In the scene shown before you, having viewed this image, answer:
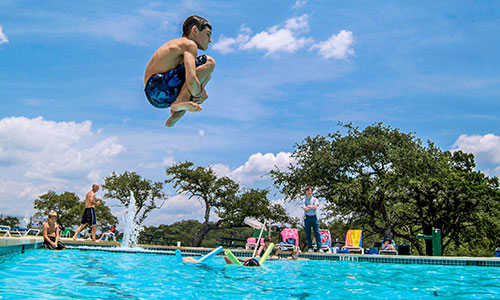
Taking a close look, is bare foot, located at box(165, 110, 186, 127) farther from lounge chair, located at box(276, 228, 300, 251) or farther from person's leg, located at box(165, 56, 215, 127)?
lounge chair, located at box(276, 228, 300, 251)

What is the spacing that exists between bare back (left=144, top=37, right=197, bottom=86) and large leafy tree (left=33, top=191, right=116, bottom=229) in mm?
41904

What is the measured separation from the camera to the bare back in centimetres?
374

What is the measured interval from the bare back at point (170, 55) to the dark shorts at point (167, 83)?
46 millimetres

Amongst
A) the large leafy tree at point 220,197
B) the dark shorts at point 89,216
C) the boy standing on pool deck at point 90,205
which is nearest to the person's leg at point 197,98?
the boy standing on pool deck at point 90,205

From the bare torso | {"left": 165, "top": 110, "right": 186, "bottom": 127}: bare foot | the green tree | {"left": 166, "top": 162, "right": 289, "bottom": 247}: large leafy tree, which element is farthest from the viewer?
{"left": 166, "top": 162, "right": 289, "bottom": 247}: large leafy tree

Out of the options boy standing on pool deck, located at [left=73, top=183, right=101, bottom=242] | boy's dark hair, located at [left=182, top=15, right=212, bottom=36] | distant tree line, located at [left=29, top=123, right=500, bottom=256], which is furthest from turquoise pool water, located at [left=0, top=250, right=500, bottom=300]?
distant tree line, located at [left=29, top=123, right=500, bottom=256]

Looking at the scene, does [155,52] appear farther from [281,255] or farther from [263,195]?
[263,195]

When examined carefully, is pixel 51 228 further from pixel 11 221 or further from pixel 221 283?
pixel 11 221

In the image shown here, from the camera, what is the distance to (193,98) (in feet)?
12.6

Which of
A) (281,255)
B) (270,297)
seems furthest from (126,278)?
(281,255)

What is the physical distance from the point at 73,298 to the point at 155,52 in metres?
3.01

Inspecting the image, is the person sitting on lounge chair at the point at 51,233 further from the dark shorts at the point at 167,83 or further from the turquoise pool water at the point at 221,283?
the dark shorts at the point at 167,83

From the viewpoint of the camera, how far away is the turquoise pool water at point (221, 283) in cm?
562

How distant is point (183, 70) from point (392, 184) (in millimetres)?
21371
